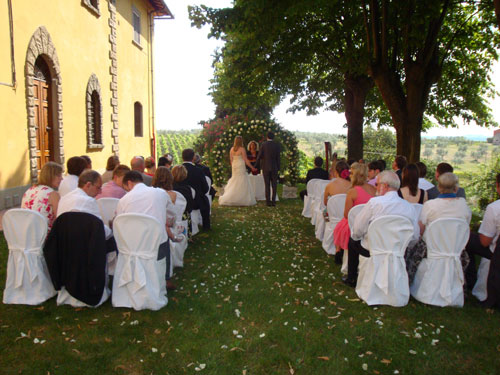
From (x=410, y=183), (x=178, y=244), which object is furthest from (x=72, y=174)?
(x=410, y=183)

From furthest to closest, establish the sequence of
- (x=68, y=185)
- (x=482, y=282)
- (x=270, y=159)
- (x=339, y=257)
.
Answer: (x=270, y=159) < (x=339, y=257) < (x=68, y=185) < (x=482, y=282)

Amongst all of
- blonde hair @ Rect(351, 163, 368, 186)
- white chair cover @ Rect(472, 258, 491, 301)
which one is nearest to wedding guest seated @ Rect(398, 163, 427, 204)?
blonde hair @ Rect(351, 163, 368, 186)

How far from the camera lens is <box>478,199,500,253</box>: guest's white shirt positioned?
14.7ft

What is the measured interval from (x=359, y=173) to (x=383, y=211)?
1.00 m

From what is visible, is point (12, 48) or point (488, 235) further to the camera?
point (12, 48)

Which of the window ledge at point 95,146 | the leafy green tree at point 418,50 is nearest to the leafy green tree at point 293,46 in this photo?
the leafy green tree at point 418,50

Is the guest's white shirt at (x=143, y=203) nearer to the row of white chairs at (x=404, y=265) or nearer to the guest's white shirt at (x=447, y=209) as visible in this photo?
the row of white chairs at (x=404, y=265)

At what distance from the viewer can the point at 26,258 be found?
173 inches

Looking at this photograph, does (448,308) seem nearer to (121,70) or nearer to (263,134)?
(263,134)

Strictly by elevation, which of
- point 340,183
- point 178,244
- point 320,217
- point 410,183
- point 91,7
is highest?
point 91,7

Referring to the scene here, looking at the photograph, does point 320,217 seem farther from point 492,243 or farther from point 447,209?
point 492,243

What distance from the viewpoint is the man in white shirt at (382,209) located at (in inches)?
177

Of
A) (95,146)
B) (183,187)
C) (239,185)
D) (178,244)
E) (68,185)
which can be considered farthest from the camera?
(95,146)

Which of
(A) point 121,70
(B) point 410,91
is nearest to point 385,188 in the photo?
(B) point 410,91
